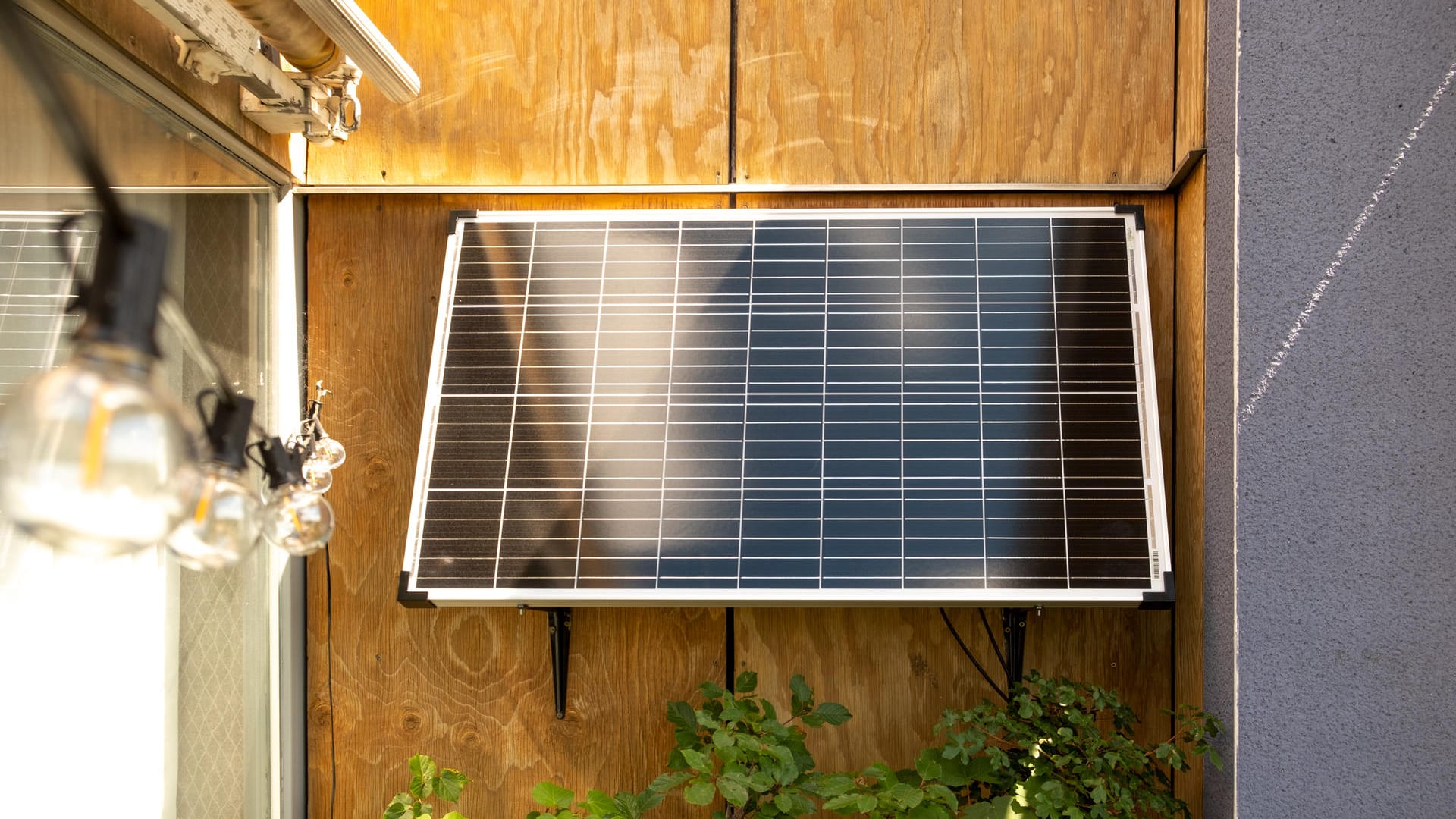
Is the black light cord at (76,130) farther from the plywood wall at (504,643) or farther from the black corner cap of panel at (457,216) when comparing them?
the plywood wall at (504,643)

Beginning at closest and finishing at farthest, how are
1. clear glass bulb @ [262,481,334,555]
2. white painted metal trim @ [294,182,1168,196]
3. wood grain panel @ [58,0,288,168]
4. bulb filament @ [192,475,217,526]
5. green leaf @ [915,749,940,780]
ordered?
bulb filament @ [192,475,217,526] → clear glass bulb @ [262,481,334,555] → wood grain panel @ [58,0,288,168] → green leaf @ [915,749,940,780] → white painted metal trim @ [294,182,1168,196]

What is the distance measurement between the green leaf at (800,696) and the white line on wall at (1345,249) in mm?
1355

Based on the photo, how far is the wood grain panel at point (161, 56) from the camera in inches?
82.2

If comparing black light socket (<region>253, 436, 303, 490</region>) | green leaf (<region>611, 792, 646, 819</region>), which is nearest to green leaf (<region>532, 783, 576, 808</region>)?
green leaf (<region>611, 792, 646, 819</region>)

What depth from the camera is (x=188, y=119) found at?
2.45 meters

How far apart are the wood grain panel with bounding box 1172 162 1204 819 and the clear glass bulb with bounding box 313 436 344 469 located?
2.27m

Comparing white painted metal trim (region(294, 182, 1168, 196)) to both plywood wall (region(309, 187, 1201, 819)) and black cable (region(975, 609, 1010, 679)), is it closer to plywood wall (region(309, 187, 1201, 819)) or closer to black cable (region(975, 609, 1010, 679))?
plywood wall (region(309, 187, 1201, 819))

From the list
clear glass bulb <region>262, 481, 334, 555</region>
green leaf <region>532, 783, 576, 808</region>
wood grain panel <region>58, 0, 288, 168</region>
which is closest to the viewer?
clear glass bulb <region>262, 481, 334, 555</region>

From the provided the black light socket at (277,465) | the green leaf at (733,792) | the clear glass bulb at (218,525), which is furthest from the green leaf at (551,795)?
the clear glass bulb at (218,525)

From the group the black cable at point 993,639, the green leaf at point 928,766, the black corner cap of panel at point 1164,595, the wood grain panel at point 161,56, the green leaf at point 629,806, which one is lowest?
the green leaf at point 629,806

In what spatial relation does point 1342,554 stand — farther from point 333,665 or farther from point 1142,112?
point 333,665

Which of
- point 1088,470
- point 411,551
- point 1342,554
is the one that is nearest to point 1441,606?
point 1342,554

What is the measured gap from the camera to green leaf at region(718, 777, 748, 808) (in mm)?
2308

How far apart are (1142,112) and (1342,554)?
1.40 meters
